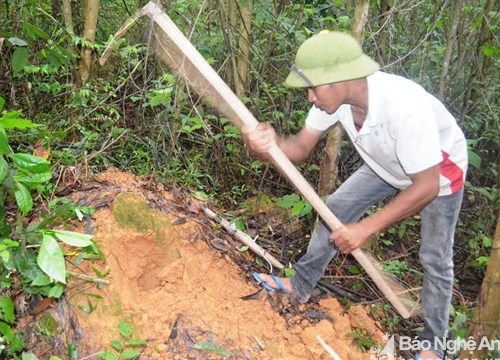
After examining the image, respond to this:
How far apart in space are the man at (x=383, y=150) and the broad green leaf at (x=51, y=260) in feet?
3.67

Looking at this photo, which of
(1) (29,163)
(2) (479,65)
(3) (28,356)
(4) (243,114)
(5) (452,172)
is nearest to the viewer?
(1) (29,163)

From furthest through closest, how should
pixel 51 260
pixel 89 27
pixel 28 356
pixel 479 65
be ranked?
1. pixel 479 65
2. pixel 89 27
3. pixel 28 356
4. pixel 51 260

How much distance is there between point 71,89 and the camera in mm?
3832

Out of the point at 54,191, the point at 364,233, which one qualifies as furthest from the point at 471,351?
the point at 54,191

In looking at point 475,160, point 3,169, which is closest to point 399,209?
point 475,160

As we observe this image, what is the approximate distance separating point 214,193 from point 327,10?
2.66 m

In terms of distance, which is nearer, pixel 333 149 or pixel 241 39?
pixel 333 149

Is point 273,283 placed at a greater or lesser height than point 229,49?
lesser

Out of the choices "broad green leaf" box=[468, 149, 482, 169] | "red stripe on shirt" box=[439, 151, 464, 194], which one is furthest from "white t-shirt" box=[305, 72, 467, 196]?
"broad green leaf" box=[468, 149, 482, 169]

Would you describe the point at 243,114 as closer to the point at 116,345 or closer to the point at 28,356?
the point at 116,345

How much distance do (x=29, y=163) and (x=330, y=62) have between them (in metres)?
1.42

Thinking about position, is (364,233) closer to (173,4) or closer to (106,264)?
(106,264)

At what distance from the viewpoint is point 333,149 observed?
357cm

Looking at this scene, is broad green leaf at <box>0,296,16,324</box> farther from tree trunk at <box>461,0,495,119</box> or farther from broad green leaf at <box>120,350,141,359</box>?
tree trunk at <box>461,0,495,119</box>
